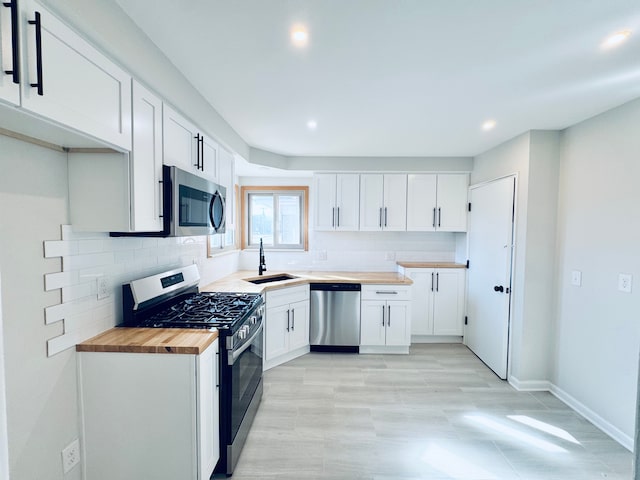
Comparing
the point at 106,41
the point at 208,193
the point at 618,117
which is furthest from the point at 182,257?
the point at 618,117

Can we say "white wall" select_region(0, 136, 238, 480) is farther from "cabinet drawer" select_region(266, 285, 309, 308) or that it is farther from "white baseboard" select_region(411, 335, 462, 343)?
"white baseboard" select_region(411, 335, 462, 343)

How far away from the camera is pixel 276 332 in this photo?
10.2ft

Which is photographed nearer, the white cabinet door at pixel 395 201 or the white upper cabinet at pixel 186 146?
the white upper cabinet at pixel 186 146

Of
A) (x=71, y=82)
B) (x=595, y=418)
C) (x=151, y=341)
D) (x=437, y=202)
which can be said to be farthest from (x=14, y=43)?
(x=595, y=418)

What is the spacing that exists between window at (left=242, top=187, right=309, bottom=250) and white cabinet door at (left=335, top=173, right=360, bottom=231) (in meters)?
0.55

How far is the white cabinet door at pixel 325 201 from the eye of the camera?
152 inches

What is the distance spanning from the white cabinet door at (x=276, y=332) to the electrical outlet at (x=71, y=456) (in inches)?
65.6

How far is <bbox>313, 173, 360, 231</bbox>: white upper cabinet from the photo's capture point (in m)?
3.86

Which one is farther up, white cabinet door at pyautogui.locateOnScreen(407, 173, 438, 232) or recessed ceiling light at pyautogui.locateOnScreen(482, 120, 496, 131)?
recessed ceiling light at pyautogui.locateOnScreen(482, 120, 496, 131)

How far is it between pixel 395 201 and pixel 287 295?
1898mm

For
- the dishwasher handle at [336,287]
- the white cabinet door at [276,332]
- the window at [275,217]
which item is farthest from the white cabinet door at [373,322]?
the window at [275,217]

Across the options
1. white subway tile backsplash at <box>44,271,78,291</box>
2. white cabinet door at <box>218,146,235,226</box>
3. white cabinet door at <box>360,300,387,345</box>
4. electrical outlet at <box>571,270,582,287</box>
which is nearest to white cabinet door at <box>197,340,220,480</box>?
white subway tile backsplash at <box>44,271,78,291</box>

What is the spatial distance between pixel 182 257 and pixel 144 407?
4.27 ft

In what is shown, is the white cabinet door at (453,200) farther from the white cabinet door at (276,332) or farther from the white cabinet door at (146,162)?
the white cabinet door at (146,162)
